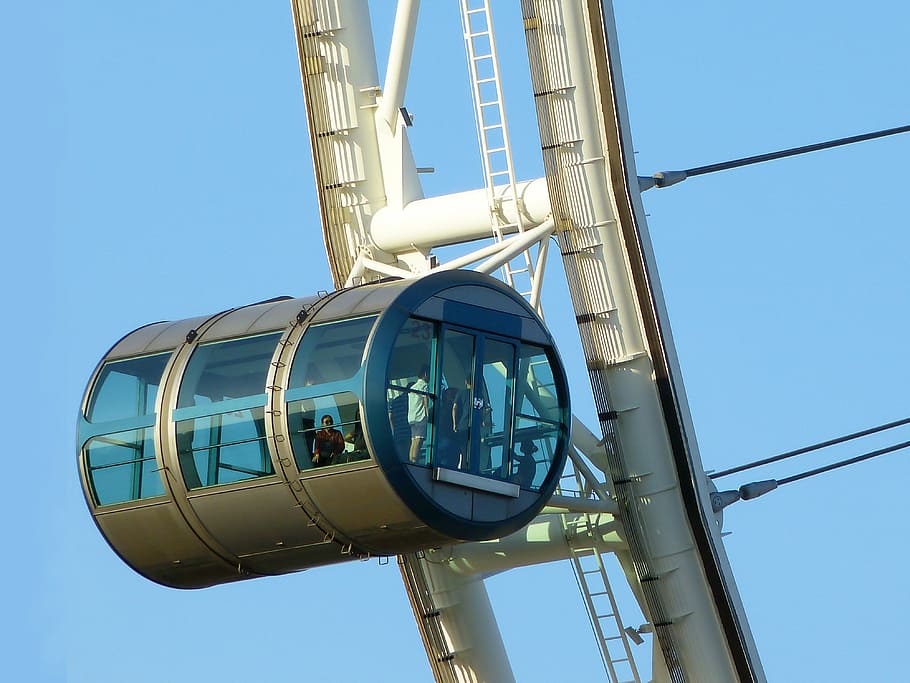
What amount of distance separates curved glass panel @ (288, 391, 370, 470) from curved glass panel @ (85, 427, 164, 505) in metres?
1.64

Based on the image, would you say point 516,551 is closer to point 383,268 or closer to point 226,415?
point 383,268

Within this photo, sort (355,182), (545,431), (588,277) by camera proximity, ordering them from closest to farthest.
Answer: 1. (545,431)
2. (588,277)
3. (355,182)

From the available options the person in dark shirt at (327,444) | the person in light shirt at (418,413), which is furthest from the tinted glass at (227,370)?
the person in light shirt at (418,413)

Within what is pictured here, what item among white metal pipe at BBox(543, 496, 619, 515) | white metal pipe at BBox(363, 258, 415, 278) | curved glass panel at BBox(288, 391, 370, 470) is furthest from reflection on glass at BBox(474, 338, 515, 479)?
white metal pipe at BBox(363, 258, 415, 278)

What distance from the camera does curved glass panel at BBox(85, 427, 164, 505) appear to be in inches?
861

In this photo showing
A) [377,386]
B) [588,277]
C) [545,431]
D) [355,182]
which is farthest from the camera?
[355,182]

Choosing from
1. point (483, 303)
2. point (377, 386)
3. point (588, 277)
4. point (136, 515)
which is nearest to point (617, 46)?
point (588, 277)

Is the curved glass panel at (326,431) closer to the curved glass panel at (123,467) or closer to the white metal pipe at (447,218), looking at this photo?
the curved glass panel at (123,467)

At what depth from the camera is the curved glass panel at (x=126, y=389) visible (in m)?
22.1

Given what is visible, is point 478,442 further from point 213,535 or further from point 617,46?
point 617,46

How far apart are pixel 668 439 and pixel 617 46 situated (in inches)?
169

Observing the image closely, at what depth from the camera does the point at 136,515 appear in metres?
22.0

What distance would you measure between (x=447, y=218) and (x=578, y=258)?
1.88 m

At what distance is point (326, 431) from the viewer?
20.9m
